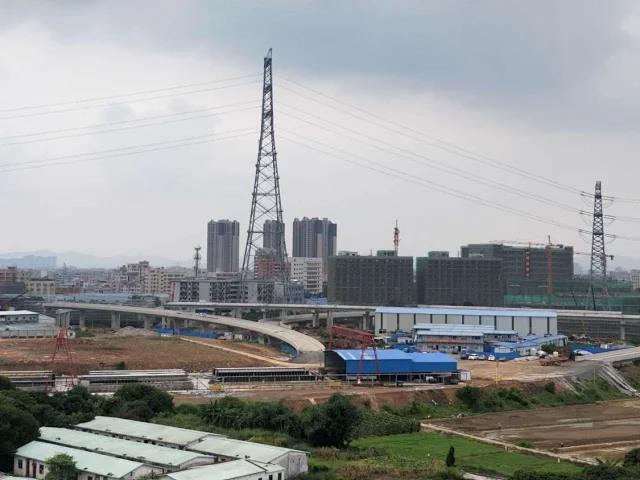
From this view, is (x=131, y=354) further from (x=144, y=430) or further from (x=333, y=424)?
(x=333, y=424)

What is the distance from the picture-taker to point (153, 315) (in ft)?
171

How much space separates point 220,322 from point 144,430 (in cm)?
3007

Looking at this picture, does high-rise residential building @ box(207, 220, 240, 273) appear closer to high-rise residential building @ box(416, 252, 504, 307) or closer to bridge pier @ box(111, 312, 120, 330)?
high-rise residential building @ box(416, 252, 504, 307)

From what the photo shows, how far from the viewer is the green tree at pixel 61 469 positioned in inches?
531

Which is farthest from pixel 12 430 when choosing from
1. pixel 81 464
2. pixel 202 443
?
pixel 202 443

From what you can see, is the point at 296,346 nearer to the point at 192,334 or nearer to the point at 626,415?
the point at 192,334

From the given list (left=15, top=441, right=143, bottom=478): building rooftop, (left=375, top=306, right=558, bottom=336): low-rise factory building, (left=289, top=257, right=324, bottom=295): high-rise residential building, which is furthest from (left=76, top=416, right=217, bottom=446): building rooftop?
(left=289, top=257, right=324, bottom=295): high-rise residential building

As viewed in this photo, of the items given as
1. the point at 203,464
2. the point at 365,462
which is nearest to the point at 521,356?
the point at 365,462

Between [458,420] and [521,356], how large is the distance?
47.6 feet

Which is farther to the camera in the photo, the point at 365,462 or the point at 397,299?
the point at 397,299

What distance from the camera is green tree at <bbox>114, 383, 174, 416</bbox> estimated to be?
1975cm

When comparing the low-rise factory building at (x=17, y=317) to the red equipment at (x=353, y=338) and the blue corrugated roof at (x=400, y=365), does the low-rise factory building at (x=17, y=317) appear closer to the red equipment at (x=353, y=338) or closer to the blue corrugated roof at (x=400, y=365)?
the red equipment at (x=353, y=338)

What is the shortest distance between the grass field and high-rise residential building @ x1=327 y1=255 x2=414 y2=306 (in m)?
50.9

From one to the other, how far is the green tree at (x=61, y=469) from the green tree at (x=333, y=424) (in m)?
5.75
